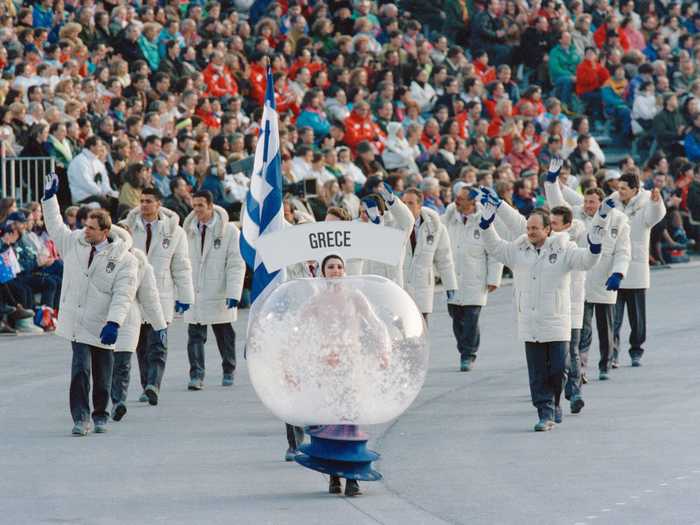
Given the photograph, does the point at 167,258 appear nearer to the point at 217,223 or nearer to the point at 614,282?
the point at 217,223

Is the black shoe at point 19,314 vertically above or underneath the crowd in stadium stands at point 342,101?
underneath

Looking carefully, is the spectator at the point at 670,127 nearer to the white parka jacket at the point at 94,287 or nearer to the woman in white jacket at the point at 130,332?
the woman in white jacket at the point at 130,332

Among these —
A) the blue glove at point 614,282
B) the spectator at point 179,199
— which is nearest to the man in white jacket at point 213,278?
the blue glove at point 614,282

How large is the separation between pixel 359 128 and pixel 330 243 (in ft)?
49.1

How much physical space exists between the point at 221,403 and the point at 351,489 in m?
4.38

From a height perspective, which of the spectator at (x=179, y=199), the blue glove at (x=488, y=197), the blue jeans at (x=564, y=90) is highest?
the blue jeans at (x=564, y=90)

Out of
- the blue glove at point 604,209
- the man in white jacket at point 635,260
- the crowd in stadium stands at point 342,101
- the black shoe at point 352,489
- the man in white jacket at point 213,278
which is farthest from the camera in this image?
the crowd in stadium stands at point 342,101

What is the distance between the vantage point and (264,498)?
11461 mm

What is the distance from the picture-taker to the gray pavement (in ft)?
36.2

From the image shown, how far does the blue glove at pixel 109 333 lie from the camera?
13695 mm

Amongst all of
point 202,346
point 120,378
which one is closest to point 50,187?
point 120,378

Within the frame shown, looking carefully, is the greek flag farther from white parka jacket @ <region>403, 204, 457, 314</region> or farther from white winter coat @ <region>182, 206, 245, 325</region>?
white parka jacket @ <region>403, 204, 457, 314</region>

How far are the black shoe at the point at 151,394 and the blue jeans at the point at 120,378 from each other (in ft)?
2.52

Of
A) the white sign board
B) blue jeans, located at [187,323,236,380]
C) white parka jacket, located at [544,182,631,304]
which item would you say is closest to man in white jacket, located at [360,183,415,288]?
white parka jacket, located at [544,182,631,304]
